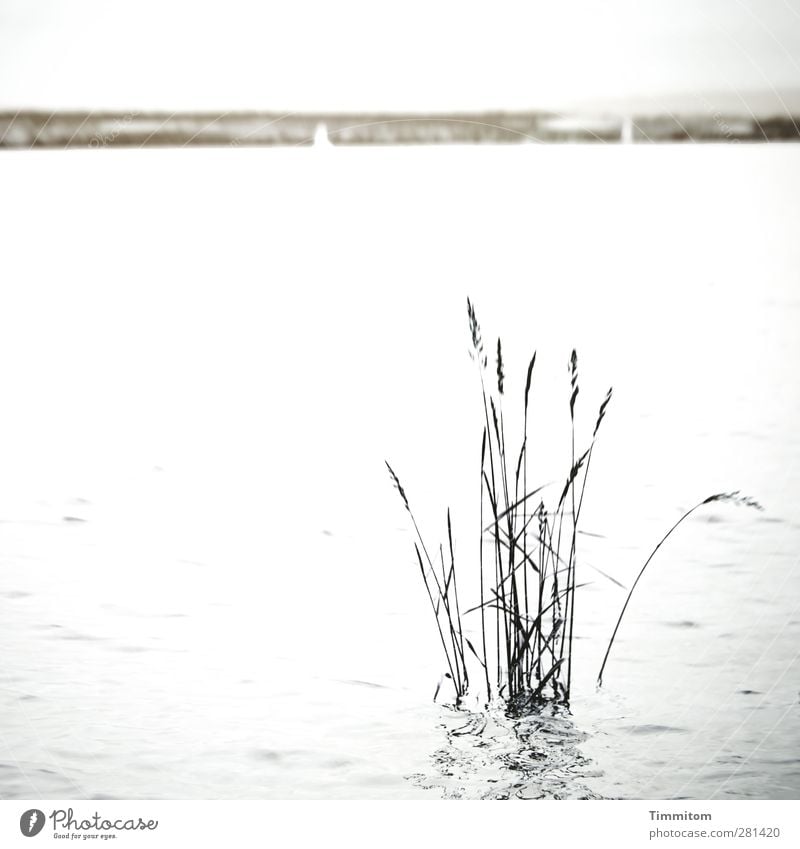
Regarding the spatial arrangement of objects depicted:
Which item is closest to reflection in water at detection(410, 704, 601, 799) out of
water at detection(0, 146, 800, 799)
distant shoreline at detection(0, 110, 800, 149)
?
water at detection(0, 146, 800, 799)

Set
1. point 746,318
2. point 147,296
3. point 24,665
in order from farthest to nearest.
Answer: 1. point 147,296
2. point 746,318
3. point 24,665

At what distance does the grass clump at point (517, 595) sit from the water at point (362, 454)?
5cm

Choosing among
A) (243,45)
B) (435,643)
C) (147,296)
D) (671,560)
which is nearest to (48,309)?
(147,296)

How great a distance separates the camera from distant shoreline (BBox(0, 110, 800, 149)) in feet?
6.16

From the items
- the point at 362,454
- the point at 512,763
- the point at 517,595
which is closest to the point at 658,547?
the point at 517,595

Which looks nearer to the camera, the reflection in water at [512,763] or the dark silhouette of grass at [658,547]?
the reflection in water at [512,763]

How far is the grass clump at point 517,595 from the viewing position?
63.9 inches

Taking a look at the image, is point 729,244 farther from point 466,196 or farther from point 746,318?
point 466,196

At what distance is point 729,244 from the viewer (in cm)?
186

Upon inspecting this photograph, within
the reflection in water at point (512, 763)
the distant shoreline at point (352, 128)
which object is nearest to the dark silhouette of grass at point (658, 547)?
the reflection in water at point (512, 763)

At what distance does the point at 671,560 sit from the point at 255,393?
91 centimetres

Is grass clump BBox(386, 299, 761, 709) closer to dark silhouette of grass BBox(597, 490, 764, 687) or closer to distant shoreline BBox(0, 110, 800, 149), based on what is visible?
dark silhouette of grass BBox(597, 490, 764, 687)

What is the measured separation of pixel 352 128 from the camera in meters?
1.89

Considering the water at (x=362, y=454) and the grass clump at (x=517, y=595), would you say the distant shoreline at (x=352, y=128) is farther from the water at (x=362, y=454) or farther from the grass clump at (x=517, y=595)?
the grass clump at (x=517, y=595)
